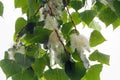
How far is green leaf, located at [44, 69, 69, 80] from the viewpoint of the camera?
520 mm

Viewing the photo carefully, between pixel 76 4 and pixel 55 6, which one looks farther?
pixel 76 4

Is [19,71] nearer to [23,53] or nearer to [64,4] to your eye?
[23,53]

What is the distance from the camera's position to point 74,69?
19.9 inches

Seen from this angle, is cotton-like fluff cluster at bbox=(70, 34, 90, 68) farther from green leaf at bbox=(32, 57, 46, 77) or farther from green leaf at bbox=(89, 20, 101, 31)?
green leaf at bbox=(89, 20, 101, 31)

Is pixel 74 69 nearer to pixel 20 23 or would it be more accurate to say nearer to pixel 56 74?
pixel 56 74

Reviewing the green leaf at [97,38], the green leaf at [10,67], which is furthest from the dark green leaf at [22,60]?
the green leaf at [97,38]

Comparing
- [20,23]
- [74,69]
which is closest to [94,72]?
[74,69]

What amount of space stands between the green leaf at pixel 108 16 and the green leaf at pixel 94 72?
0.11 m

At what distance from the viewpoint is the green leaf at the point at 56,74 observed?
20.5 inches

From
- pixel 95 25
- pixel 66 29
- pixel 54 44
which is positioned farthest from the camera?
pixel 95 25

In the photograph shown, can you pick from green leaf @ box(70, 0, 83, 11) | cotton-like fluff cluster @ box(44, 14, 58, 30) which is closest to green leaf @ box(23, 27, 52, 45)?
cotton-like fluff cluster @ box(44, 14, 58, 30)

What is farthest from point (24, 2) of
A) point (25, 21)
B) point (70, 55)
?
point (70, 55)

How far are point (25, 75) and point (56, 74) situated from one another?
0.06 meters

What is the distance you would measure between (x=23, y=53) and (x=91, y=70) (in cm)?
11
